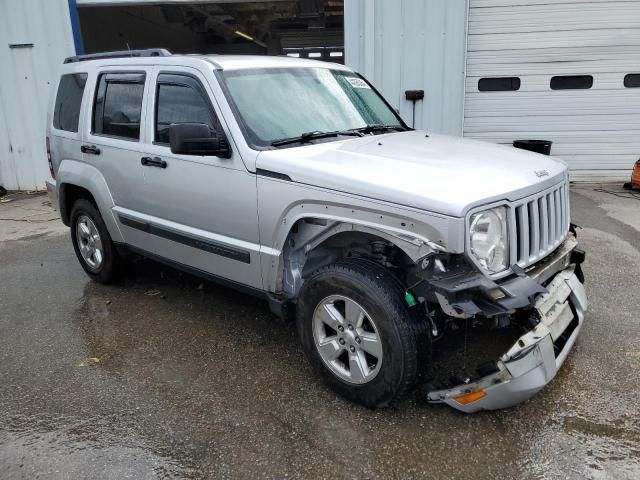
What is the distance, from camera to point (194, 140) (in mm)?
3168

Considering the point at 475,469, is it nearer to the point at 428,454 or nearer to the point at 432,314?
the point at 428,454

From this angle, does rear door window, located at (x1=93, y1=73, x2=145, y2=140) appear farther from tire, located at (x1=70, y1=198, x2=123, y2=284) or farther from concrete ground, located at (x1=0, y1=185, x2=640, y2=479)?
concrete ground, located at (x1=0, y1=185, x2=640, y2=479)

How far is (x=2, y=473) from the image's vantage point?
2.58 metres

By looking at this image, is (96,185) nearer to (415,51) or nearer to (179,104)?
(179,104)

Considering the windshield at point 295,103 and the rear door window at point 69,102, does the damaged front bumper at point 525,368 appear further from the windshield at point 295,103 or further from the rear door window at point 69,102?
the rear door window at point 69,102

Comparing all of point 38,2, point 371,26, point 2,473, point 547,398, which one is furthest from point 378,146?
point 38,2

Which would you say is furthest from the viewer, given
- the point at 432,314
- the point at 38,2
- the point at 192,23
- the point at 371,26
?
the point at 192,23

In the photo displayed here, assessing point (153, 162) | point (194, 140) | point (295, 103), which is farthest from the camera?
point (153, 162)

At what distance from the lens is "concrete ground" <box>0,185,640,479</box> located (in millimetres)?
2562

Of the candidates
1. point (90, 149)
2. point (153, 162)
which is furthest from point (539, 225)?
point (90, 149)

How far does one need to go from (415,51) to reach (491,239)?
23.0 feet

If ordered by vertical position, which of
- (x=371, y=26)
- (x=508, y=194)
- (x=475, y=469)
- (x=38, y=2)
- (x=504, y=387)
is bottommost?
(x=475, y=469)

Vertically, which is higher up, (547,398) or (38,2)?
(38,2)

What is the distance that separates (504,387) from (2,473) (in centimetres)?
254
